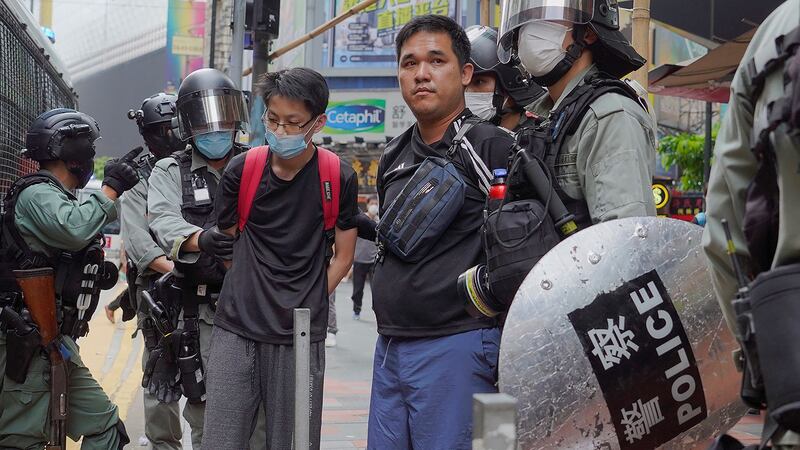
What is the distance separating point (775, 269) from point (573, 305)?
0.70 metres

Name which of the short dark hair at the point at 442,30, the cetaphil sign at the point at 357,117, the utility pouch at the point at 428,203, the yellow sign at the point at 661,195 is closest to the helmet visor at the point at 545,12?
the short dark hair at the point at 442,30

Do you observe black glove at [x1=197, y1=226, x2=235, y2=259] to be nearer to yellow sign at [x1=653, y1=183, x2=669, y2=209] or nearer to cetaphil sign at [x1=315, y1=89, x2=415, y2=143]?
yellow sign at [x1=653, y1=183, x2=669, y2=209]

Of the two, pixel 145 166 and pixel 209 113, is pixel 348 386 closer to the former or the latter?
pixel 145 166

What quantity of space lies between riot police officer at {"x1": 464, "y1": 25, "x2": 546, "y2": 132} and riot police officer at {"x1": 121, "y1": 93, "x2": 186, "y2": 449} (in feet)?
6.29

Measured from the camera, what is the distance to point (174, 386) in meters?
4.93

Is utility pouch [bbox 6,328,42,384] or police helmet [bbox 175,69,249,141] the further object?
police helmet [bbox 175,69,249,141]

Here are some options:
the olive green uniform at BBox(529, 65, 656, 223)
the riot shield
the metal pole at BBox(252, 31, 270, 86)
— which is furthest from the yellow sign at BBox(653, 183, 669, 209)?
the riot shield

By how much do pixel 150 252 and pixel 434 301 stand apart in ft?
8.22

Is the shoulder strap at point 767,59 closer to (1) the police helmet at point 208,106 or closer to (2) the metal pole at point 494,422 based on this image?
(2) the metal pole at point 494,422

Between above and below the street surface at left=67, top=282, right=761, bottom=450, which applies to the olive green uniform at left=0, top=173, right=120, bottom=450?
above

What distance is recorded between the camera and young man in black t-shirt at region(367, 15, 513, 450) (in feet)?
10.1

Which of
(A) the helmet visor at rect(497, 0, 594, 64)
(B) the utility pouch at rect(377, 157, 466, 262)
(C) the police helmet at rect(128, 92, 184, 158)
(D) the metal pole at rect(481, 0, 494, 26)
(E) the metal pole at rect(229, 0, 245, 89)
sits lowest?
(B) the utility pouch at rect(377, 157, 466, 262)

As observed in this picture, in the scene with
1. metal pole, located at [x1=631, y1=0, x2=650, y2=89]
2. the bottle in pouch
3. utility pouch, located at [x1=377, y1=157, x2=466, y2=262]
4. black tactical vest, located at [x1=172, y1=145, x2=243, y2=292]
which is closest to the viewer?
the bottle in pouch

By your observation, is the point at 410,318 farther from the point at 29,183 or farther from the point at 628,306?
the point at 29,183
